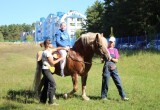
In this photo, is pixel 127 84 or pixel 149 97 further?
pixel 127 84

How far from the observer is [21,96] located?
1195 cm

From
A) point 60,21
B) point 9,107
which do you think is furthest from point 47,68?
point 60,21

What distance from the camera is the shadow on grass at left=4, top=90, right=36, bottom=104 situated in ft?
36.6

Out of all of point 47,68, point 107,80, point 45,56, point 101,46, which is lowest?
point 107,80

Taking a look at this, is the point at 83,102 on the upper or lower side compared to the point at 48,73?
lower

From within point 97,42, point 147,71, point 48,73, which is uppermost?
point 97,42

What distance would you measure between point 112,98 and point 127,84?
376 cm

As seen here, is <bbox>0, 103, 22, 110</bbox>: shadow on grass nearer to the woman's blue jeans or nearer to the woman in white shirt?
the woman in white shirt

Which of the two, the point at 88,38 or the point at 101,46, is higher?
the point at 88,38

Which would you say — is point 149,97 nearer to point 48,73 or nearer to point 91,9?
point 48,73

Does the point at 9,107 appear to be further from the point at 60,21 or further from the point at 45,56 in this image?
the point at 60,21

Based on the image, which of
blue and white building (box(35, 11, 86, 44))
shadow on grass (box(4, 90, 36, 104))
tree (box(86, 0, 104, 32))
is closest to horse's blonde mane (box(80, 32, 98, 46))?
shadow on grass (box(4, 90, 36, 104))

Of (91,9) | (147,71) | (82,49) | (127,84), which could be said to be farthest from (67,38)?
(91,9)

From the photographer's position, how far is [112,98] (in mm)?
11750
